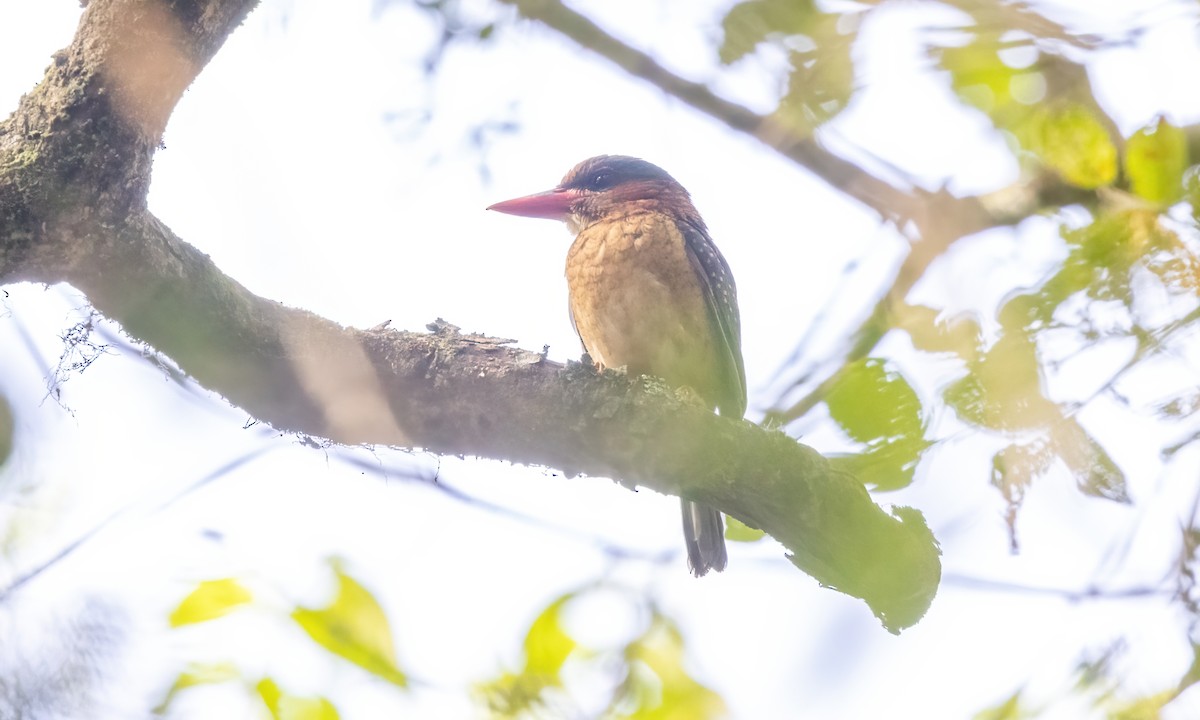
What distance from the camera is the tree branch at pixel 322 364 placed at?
2070 millimetres

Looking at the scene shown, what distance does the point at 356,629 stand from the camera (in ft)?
7.25

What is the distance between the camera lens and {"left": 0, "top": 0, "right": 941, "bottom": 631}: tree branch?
207 centimetres

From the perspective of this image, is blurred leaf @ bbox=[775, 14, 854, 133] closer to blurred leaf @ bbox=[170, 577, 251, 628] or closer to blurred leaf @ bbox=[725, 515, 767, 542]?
blurred leaf @ bbox=[725, 515, 767, 542]

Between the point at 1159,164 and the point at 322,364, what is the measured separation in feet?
6.20

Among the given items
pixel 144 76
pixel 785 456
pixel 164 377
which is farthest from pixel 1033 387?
pixel 164 377

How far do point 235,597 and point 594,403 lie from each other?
91 cm

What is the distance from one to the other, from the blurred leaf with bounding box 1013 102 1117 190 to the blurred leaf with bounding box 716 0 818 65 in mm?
669

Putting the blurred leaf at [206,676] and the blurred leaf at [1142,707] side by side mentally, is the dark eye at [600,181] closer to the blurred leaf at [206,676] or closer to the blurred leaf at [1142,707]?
the blurred leaf at [206,676]

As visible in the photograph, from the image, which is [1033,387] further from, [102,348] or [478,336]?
[102,348]

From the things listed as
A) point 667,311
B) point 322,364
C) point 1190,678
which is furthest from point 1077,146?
point 322,364

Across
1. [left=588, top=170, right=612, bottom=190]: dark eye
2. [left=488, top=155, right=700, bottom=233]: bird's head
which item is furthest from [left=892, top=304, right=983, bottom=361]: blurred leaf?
[left=588, top=170, right=612, bottom=190]: dark eye

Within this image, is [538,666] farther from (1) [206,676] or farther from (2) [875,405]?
(2) [875,405]

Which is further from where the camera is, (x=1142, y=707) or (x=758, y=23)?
(x=758, y=23)

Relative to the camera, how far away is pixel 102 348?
2.60 m
